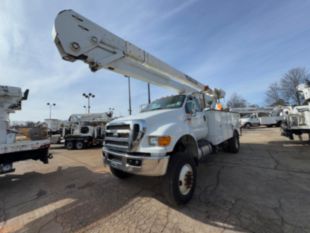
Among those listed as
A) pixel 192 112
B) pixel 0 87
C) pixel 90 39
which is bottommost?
pixel 192 112

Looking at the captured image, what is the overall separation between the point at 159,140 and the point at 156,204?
1.33 metres

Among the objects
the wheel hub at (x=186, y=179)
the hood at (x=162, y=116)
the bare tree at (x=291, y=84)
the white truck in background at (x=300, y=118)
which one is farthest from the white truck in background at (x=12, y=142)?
the bare tree at (x=291, y=84)

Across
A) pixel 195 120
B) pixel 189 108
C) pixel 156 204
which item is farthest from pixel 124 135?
pixel 195 120

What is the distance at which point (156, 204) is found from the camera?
3.23 metres

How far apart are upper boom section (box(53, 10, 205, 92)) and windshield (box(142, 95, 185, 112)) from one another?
2.92 feet

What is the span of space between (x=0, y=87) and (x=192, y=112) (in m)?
5.86

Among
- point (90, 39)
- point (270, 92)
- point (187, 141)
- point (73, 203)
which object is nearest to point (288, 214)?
point (187, 141)

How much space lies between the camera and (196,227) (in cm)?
250

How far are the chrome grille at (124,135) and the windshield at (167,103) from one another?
1395mm

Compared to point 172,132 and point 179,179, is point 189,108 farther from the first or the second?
point 179,179

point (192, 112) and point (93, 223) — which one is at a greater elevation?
point (192, 112)

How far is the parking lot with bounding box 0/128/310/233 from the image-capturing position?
2.57 meters

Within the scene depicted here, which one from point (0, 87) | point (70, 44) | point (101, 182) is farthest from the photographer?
point (0, 87)

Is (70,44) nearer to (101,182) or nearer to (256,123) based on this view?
(101,182)
